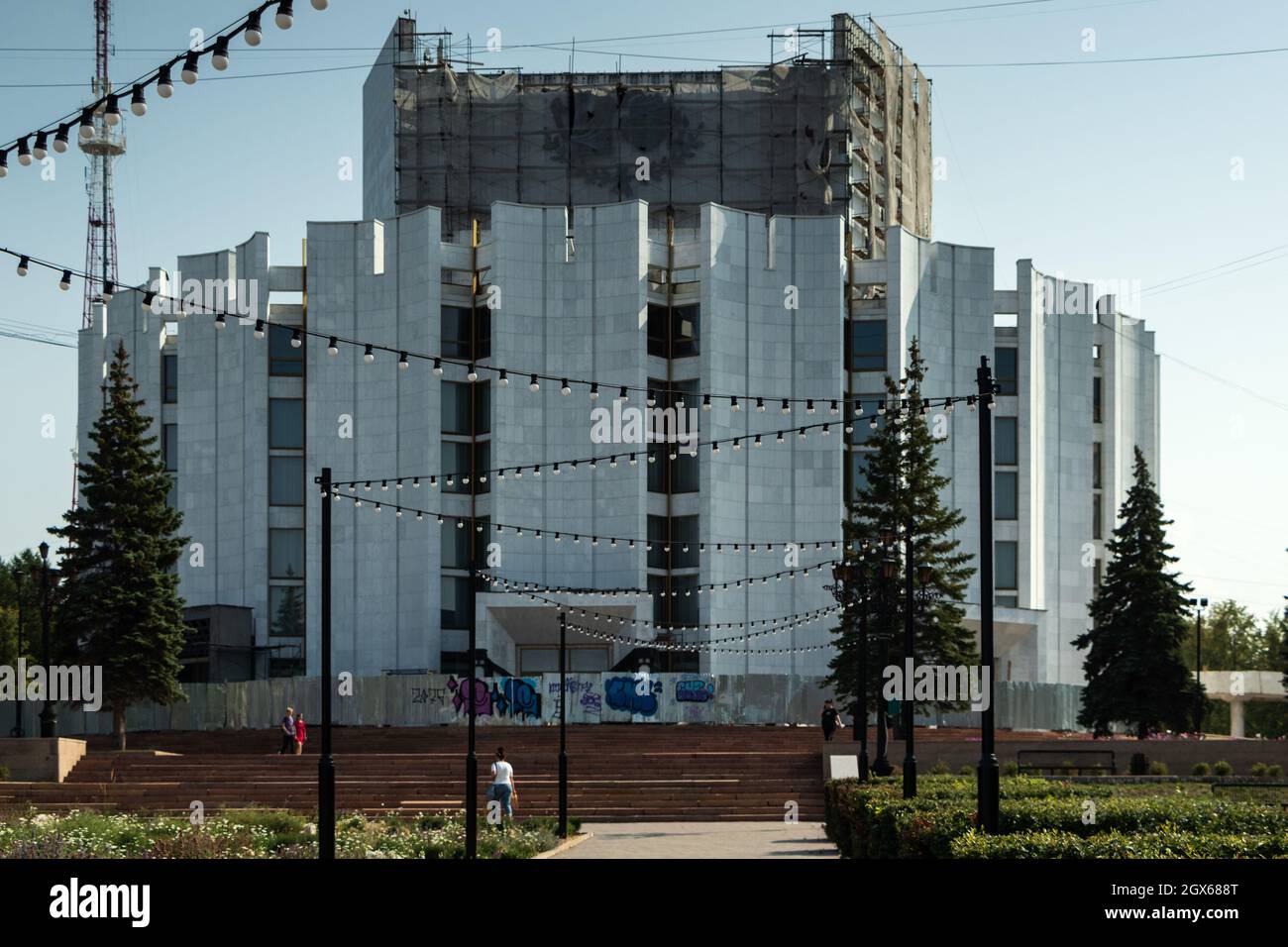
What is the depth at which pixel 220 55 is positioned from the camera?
54.7 feet

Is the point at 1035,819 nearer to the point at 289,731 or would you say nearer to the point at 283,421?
the point at 289,731

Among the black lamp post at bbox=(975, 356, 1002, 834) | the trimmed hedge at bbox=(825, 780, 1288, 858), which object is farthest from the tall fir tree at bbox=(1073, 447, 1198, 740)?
the black lamp post at bbox=(975, 356, 1002, 834)

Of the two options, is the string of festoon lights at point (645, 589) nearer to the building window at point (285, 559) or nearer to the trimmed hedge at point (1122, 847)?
the building window at point (285, 559)

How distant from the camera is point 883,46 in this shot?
8206 centimetres

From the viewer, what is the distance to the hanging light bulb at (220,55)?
54.4 feet

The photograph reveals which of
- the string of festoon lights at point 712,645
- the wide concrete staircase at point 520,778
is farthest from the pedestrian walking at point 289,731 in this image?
the string of festoon lights at point 712,645

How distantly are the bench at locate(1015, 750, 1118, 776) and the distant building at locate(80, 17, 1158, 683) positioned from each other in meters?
22.3

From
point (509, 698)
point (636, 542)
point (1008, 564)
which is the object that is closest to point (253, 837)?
point (509, 698)

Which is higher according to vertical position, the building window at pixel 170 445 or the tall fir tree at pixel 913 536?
the building window at pixel 170 445

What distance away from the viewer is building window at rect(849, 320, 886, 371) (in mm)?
74625

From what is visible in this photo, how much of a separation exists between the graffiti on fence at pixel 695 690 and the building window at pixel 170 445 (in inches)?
1139

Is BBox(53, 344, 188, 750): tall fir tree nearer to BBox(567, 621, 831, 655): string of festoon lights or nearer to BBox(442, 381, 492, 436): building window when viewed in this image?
BBox(567, 621, 831, 655): string of festoon lights
